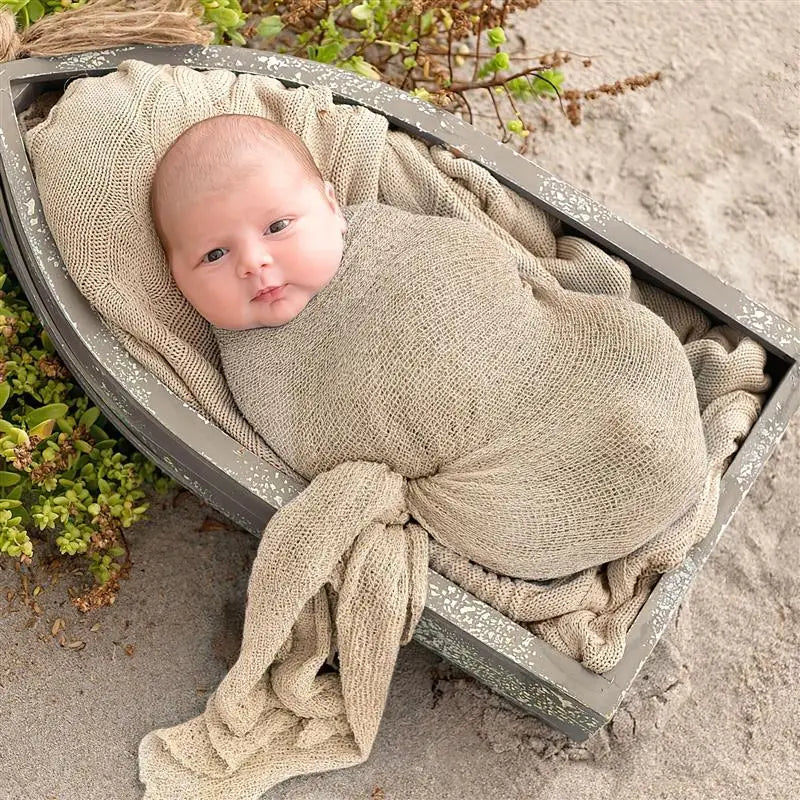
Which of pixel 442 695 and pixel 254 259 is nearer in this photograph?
pixel 254 259

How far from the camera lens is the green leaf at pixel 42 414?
1650mm

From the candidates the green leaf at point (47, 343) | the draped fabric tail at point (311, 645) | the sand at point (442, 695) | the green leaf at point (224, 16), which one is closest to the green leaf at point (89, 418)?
the green leaf at point (47, 343)

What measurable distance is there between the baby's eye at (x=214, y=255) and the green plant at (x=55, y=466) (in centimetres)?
39

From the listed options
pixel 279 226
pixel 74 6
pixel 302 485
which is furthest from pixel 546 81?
pixel 302 485

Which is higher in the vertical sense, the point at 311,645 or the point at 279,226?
the point at 279,226

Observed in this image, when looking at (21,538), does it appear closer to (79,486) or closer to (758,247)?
(79,486)

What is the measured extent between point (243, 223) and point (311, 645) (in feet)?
2.11

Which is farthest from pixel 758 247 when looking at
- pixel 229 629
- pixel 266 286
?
pixel 229 629

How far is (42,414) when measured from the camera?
1.65m

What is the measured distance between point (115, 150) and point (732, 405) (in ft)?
3.43

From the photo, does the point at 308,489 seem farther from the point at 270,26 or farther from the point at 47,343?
the point at 270,26

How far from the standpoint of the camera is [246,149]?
1468mm

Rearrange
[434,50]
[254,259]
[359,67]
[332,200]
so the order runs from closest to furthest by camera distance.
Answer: [254,259], [332,200], [359,67], [434,50]

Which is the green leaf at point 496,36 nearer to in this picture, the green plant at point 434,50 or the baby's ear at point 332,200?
the green plant at point 434,50
